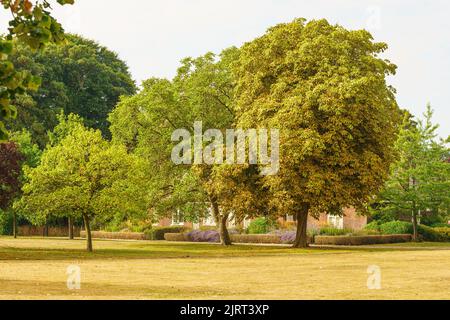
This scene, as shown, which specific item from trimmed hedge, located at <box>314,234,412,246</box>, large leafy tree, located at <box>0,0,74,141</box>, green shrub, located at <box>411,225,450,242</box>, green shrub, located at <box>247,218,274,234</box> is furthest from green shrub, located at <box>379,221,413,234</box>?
large leafy tree, located at <box>0,0,74,141</box>

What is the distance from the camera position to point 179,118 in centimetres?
5272

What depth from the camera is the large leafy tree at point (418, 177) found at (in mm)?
57156

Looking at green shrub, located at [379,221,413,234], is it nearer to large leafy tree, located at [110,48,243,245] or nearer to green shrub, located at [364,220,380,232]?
green shrub, located at [364,220,380,232]

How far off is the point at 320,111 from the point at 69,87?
5009 centimetres

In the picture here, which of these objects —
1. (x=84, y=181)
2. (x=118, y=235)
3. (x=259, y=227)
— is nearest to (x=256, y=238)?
(x=259, y=227)

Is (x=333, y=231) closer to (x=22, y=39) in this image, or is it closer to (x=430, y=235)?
(x=430, y=235)

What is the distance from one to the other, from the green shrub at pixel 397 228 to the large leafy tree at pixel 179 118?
542 inches

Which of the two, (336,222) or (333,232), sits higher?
(336,222)

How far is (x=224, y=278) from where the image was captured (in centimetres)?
2303

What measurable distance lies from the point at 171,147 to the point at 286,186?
11.6 meters

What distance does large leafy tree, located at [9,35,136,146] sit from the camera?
8000 centimetres

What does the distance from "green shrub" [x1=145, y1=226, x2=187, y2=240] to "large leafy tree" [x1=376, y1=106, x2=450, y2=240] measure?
757 inches

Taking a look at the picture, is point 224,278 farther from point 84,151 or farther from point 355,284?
point 84,151
